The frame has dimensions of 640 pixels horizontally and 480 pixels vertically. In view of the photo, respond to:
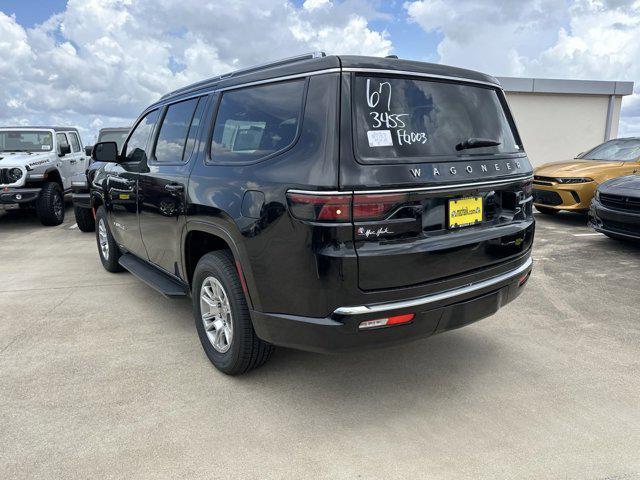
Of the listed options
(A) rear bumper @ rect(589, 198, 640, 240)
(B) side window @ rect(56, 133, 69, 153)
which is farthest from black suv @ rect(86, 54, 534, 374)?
(B) side window @ rect(56, 133, 69, 153)

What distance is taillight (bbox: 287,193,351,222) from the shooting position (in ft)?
7.31

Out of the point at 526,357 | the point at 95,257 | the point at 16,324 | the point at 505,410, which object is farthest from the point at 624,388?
the point at 95,257

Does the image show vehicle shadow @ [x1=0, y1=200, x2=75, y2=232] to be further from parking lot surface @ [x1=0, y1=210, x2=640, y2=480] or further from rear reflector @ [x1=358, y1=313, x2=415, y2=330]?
rear reflector @ [x1=358, y1=313, x2=415, y2=330]

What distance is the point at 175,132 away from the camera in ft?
12.3

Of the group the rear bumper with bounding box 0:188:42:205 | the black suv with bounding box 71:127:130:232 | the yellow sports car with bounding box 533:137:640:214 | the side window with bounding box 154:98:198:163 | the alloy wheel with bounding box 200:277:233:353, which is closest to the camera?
the alloy wheel with bounding box 200:277:233:353

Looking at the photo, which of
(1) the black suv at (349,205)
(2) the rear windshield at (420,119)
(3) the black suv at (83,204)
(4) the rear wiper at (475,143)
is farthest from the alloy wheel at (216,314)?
(3) the black suv at (83,204)

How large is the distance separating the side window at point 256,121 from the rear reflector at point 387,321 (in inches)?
38.6

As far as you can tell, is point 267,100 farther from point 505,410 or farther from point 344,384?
point 505,410

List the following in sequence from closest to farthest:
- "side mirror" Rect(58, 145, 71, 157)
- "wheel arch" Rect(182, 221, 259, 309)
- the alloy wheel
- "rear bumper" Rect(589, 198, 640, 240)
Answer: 1. "wheel arch" Rect(182, 221, 259, 309)
2. the alloy wheel
3. "rear bumper" Rect(589, 198, 640, 240)
4. "side mirror" Rect(58, 145, 71, 157)

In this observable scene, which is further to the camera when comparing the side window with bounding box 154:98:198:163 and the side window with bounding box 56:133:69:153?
the side window with bounding box 56:133:69:153

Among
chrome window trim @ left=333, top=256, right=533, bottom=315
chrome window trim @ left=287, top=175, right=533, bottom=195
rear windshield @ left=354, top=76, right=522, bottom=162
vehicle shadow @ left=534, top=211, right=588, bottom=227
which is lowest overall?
vehicle shadow @ left=534, top=211, right=588, bottom=227

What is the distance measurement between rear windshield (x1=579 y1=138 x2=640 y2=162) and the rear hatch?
7.24 meters

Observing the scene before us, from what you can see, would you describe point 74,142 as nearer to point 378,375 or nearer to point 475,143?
point 378,375

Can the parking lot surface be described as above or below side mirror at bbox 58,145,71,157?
below
